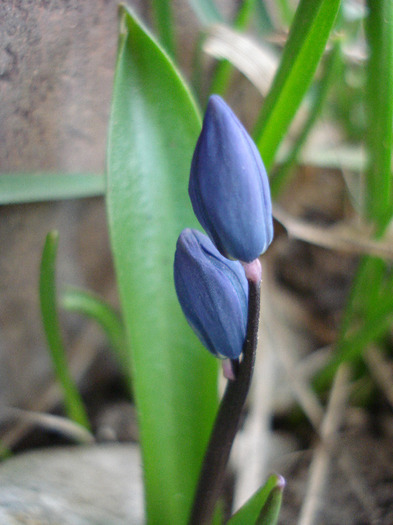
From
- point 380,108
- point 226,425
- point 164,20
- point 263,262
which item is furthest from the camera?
point 263,262

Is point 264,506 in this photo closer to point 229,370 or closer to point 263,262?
point 229,370

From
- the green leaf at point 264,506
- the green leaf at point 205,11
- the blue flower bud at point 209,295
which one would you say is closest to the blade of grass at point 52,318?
the blue flower bud at point 209,295

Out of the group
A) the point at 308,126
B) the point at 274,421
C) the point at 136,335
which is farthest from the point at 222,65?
the point at 274,421

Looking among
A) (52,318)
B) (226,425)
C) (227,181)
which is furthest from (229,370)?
(52,318)

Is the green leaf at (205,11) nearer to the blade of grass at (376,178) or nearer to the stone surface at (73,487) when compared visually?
the blade of grass at (376,178)

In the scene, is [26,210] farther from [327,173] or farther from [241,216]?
[327,173]

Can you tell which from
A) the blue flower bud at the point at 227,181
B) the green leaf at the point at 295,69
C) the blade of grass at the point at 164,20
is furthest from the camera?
the blade of grass at the point at 164,20
